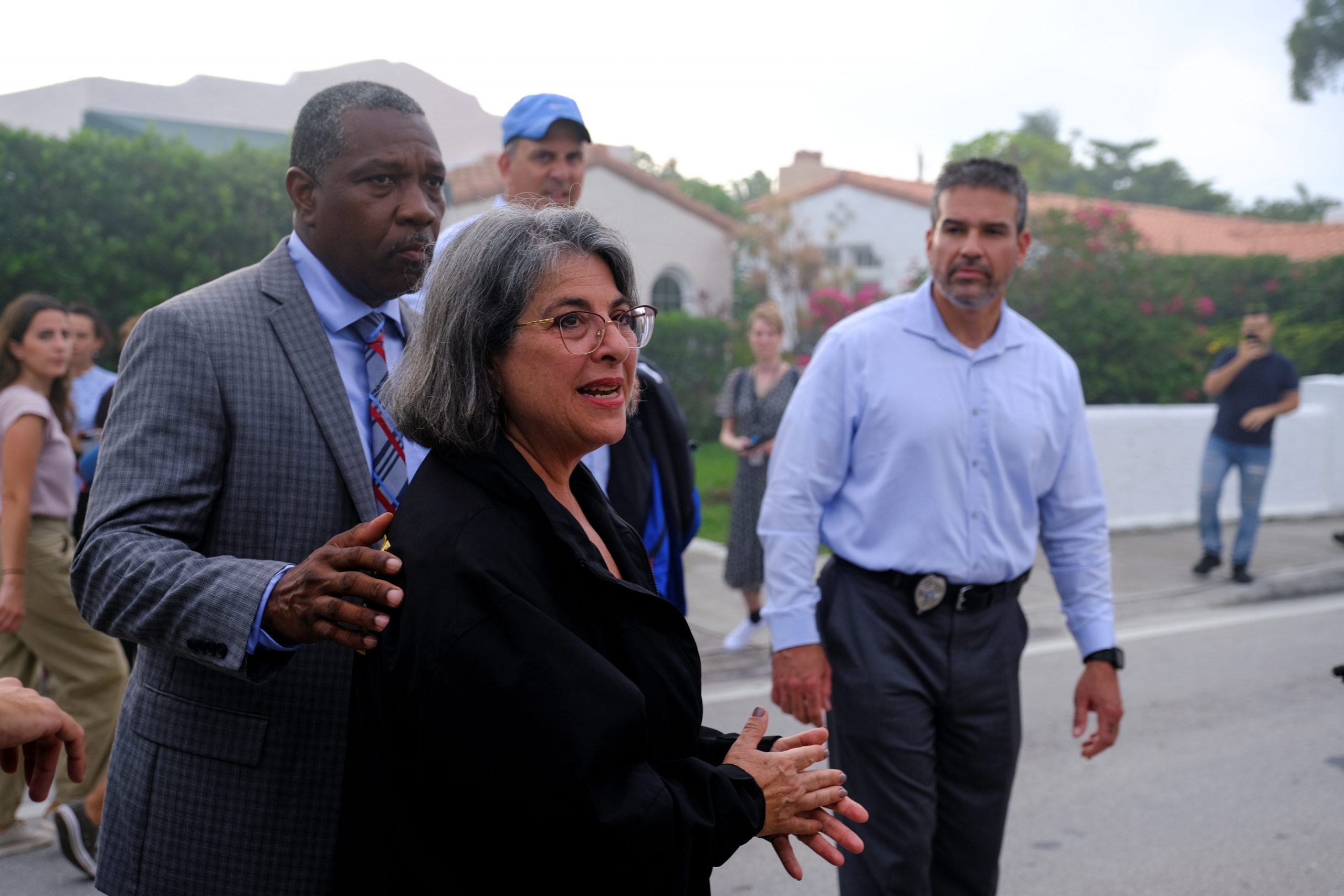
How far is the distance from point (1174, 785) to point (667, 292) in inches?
734

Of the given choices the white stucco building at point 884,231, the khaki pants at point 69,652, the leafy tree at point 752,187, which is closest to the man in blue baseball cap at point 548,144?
the khaki pants at point 69,652

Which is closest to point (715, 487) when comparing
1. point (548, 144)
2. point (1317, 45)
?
point (548, 144)

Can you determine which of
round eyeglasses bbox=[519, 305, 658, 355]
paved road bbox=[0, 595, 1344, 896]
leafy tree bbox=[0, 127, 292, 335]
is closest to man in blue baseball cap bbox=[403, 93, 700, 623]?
paved road bbox=[0, 595, 1344, 896]

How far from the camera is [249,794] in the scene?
1978mm

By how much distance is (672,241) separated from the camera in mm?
22719

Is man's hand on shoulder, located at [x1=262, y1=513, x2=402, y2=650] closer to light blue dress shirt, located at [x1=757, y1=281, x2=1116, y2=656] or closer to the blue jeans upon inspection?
light blue dress shirt, located at [x1=757, y1=281, x2=1116, y2=656]

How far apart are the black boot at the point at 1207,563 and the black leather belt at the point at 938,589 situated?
743 centimetres

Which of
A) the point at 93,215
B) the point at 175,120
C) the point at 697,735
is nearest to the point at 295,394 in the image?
the point at 697,735

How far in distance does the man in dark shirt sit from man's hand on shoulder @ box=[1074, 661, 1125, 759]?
6977mm

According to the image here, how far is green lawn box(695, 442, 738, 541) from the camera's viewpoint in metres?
11.6

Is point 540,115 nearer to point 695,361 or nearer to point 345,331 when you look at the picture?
point 345,331

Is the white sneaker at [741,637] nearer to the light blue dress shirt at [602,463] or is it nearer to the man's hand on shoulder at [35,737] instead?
the light blue dress shirt at [602,463]

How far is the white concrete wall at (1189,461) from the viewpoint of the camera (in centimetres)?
1194

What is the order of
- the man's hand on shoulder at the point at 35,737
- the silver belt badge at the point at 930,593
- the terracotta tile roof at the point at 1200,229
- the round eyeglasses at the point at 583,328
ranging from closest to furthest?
the round eyeglasses at the point at 583,328
the man's hand on shoulder at the point at 35,737
the silver belt badge at the point at 930,593
the terracotta tile roof at the point at 1200,229
